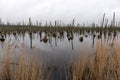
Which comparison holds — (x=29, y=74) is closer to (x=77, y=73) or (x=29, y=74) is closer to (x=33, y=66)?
(x=33, y=66)

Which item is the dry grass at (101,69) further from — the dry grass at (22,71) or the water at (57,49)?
the dry grass at (22,71)

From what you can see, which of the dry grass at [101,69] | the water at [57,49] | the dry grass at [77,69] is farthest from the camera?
the water at [57,49]

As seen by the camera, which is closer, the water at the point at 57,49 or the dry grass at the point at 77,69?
the dry grass at the point at 77,69

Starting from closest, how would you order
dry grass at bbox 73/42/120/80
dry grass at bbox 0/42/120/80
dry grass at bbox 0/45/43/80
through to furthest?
1. dry grass at bbox 0/45/43/80
2. dry grass at bbox 0/42/120/80
3. dry grass at bbox 73/42/120/80

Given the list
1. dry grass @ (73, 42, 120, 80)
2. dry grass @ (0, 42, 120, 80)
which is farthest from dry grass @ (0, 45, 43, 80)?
dry grass @ (73, 42, 120, 80)

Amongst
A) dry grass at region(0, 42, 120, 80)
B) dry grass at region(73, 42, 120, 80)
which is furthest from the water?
dry grass at region(73, 42, 120, 80)

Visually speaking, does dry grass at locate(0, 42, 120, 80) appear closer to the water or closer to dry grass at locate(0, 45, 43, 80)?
dry grass at locate(0, 45, 43, 80)

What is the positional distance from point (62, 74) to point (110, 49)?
2099 millimetres

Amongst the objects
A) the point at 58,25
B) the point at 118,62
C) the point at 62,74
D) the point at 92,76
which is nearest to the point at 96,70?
the point at 92,76

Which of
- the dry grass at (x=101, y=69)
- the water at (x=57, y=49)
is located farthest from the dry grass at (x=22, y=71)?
Result: the dry grass at (x=101, y=69)

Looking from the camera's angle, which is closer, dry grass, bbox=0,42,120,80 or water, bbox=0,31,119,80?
dry grass, bbox=0,42,120,80

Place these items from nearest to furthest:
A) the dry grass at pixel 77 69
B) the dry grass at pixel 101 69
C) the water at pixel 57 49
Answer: the dry grass at pixel 77 69
the dry grass at pixel 101 69
the water at pixel 57 49

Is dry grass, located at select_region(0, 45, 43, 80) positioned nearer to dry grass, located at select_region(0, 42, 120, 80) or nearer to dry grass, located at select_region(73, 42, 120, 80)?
A: dry grass, located at select_region(0, 42, 120, 80)

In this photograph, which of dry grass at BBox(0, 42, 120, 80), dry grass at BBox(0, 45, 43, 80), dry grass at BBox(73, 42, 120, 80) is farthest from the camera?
dry grass at BBox(73, 42, 120, 80)
